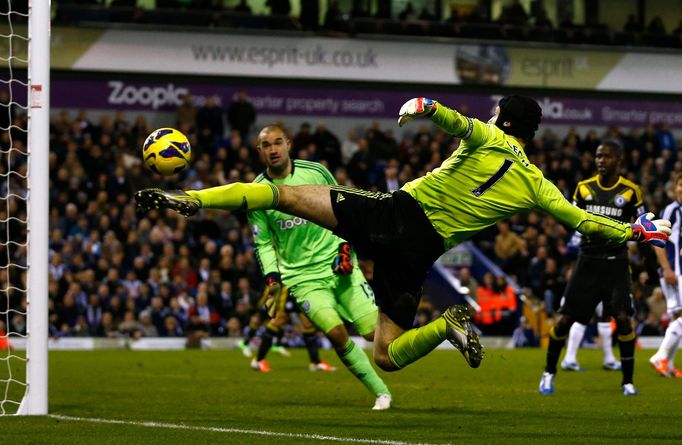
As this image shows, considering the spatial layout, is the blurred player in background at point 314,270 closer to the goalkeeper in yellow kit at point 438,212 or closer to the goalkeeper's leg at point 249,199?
the goalkeeper in yellow kit at point 438,212

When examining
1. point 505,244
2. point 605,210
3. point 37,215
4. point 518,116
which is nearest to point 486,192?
point 518,116

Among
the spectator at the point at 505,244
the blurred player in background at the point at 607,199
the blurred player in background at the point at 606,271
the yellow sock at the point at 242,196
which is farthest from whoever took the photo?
the spectator at the point at 505,244

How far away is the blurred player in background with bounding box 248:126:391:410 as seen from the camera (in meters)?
11.4

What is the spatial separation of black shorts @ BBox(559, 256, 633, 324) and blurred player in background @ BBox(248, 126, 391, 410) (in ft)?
8.73

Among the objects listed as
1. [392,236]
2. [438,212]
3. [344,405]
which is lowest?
[344,405]

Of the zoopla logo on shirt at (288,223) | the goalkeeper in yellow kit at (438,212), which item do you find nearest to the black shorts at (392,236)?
the goalkeeper in yellow kit at (438,212)

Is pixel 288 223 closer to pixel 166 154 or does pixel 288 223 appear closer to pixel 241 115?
pixel 166 154

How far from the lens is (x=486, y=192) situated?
9.05m

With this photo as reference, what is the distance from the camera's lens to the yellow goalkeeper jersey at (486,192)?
8977 mm

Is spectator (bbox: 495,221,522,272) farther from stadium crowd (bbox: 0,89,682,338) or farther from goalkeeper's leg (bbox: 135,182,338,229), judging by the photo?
goalkeeper's leg (bbox: 135,182,338,229)

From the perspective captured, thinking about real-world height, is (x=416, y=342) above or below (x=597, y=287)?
below

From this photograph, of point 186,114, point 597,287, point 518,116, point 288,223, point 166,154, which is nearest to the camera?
point 166,154

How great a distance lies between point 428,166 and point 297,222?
19710 millimetres

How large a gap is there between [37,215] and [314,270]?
2792mm
